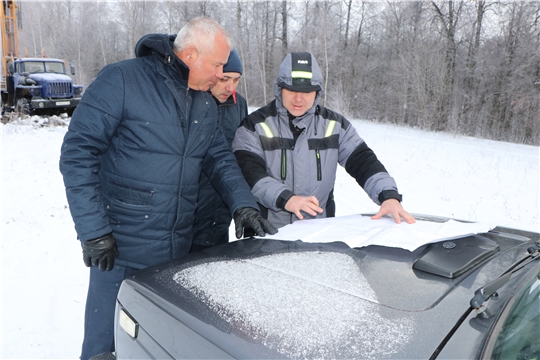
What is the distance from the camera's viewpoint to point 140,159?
6.26 feet

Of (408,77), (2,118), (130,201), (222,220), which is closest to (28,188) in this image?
(222,220)

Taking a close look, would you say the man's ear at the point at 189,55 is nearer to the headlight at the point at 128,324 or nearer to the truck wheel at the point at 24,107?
the headlight at the point at 128,324

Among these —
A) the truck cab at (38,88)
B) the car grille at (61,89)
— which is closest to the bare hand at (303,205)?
the truck cab at (38,88)

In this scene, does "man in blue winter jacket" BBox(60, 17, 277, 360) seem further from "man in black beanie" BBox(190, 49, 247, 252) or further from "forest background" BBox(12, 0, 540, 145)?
"forest background" BBox(12, 0, 540, 145)

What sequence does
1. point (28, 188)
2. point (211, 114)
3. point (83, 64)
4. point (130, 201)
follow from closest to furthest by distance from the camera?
point (130, 201)
point (211, 114)
point (28, 188)
point (83, 64)

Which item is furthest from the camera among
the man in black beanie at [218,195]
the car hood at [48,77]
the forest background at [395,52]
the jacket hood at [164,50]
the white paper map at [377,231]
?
the forest background at [395,52]

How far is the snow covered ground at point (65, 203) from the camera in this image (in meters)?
2.93

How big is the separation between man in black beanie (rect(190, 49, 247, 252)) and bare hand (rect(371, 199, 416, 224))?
1.06 metres

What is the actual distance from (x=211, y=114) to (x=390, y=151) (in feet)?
30.8

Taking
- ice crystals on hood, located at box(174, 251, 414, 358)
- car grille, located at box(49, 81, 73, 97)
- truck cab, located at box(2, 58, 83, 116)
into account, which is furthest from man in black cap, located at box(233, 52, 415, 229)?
car grille, located at box(49, 81, 73, 97)

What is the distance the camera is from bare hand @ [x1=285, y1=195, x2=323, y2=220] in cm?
201

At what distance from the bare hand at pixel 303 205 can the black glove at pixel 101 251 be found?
0.86 metres

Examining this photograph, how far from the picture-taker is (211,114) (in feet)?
7.09

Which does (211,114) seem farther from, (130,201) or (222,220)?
(222,220)
